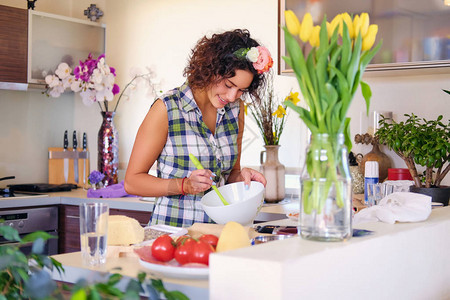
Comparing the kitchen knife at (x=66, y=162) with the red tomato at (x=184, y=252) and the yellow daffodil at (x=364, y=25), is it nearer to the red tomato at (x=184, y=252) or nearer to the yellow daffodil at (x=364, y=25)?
the red tomato at (x=184, y=252)

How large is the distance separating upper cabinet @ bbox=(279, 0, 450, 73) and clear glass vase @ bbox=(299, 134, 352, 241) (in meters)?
1.73

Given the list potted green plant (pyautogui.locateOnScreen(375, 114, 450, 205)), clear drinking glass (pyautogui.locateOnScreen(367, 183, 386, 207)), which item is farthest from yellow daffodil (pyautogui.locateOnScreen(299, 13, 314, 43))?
potted green plant (pyautogui.locateOnScreen(375, 114, 450, 205))

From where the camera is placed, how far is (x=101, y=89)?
12.9 ft

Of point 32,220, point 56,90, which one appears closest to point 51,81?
point 56,90

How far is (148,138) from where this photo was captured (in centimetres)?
222

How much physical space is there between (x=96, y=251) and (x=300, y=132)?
89.8 inches

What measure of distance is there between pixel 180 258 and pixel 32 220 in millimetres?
2459

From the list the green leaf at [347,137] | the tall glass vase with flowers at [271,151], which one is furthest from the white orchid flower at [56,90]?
the green leaf at [347,137]

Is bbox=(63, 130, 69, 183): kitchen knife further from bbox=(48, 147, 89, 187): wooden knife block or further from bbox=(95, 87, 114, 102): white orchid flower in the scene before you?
bbox=(95, 87, 114, 102): white orchid flower

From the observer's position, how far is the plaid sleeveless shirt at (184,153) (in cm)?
229

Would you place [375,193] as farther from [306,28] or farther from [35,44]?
[35,44]

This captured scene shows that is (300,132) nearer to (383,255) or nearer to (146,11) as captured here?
(146,11)

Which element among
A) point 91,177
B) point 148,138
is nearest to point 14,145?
point 91,177

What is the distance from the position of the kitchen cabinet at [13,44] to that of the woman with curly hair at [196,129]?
6.16 feet
